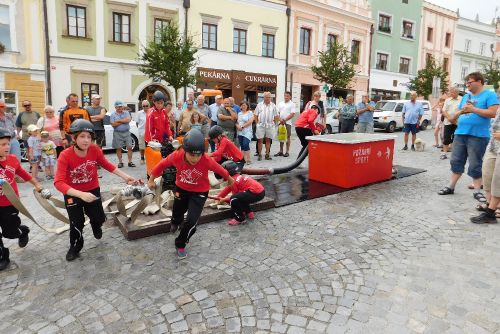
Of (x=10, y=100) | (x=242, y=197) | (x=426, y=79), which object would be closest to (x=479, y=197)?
(x=242, y=197)

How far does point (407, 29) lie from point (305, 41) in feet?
40.8

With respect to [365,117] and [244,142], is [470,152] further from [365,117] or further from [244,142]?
[365,117]

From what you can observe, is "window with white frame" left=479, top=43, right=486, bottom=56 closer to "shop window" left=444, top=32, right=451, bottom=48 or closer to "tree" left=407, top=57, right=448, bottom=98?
"shop window" left=444, top=32, right=451, bottom=48

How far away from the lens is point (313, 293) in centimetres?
342

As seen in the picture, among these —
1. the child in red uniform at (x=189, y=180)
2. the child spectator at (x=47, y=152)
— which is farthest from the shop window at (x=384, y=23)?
the child in red uniform at (x=189, y=180)

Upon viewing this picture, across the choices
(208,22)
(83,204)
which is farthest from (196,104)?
(208,22)

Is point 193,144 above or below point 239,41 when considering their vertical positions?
below

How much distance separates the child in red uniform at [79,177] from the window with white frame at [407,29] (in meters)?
33.8

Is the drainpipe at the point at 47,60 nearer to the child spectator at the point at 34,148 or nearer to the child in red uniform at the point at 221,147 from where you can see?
the child spectator at the point at 34,148

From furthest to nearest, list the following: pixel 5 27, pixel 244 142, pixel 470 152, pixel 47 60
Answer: pixel 47 60 < pixel 5 27 < pixel 244 142 < pixel 470 152

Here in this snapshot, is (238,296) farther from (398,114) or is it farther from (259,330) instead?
(398,114)

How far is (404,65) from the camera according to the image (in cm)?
3347

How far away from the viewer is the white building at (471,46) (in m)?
37.5

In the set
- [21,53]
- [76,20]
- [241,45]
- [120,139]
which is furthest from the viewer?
[241,45]
